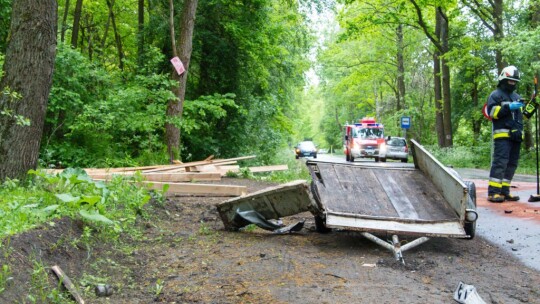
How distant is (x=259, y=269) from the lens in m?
4.46

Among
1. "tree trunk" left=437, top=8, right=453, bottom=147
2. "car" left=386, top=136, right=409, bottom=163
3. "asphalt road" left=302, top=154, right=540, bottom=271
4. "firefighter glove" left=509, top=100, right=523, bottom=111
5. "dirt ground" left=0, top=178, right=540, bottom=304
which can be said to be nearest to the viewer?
"dirt ground" left=0, top=178, right=540, bottom=304

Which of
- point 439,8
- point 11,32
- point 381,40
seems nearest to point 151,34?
point 11,32

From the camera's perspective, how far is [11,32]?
7383mm

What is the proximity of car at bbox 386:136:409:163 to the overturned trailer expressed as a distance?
25.3m

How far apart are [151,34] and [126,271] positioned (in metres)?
14.5

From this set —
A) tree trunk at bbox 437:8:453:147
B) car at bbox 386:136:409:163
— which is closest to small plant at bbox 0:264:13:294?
tree trunk at bbox 437:8:453:147

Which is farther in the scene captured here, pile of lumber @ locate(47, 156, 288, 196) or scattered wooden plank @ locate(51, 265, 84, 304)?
pile of lumber @ locate(47, 156, 288, 196)

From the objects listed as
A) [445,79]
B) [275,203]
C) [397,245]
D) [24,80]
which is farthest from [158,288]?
[445,79]

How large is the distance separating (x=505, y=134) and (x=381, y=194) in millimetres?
3232

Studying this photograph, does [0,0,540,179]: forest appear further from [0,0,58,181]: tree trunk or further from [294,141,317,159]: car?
[294,141,317,159]: car

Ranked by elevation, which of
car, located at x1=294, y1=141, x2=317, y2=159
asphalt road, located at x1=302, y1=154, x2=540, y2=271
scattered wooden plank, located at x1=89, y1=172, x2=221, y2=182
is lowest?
car, located at x1=294, y1=141, x2=317, y2=159

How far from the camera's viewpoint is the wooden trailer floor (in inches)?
223

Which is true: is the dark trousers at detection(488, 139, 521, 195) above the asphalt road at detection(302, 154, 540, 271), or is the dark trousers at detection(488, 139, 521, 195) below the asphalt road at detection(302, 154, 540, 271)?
above

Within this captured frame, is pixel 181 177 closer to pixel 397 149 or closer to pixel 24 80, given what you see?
pixel 24 80
